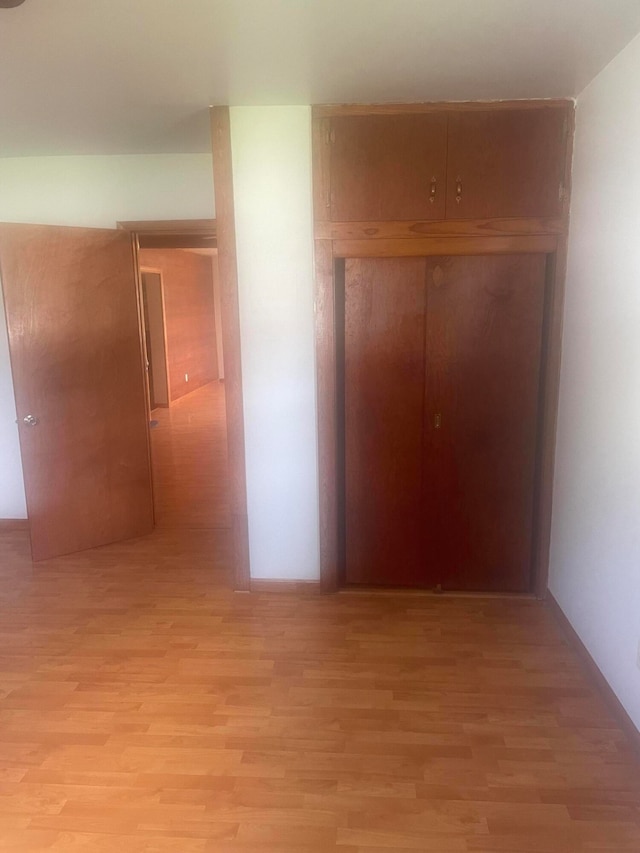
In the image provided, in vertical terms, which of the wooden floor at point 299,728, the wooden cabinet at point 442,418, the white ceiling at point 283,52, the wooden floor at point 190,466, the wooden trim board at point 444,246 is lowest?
the wooden floor at point 299,728

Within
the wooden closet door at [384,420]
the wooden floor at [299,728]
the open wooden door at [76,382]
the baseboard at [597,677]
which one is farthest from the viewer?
the open wooden door at [76,382]

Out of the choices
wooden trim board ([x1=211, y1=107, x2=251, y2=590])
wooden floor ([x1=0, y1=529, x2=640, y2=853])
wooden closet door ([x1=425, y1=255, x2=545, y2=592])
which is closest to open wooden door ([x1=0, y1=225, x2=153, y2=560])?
wooden floor ([x1=0, y1=529, x2=640, y2=853])

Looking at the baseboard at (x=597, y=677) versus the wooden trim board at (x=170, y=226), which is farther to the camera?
the wooden trim board at (x=170, y=226)

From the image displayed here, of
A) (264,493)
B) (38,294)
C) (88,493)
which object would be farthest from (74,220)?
(264,493)

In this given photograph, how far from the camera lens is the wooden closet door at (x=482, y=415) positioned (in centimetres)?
284

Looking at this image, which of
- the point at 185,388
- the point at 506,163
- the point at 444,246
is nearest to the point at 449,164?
the point at 506,163

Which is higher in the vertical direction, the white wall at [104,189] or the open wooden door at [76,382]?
the white wall at [104,189]

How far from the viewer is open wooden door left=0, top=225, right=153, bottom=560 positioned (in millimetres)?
3404

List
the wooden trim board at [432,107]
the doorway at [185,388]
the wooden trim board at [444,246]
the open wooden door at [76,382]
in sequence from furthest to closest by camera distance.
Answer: the doorway at [185,388] → the open wooden door at [76,382] → the wooden trim board at [444,246] → the wooden trim board at [432,107]

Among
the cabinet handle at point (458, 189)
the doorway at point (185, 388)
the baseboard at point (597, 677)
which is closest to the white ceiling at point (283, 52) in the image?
the cabinet handle at point (458, 189)

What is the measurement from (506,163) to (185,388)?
22.8 feet

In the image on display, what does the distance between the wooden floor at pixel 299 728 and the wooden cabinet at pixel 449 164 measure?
198 cm

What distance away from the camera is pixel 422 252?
111 inches

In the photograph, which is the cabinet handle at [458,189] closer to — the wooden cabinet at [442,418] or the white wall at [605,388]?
the wooden cabinet at [442,418]
